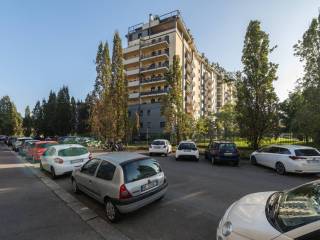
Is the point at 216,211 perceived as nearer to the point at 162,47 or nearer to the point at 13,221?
the point at 13,221

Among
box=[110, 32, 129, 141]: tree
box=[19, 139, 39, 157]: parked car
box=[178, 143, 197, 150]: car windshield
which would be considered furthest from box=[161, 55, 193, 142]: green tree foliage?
box=[19, 139, 39, 157]: parked car

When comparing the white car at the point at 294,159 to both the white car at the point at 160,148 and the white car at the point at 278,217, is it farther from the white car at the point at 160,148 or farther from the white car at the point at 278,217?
the white car at the point at 160,148

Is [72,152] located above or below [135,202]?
above

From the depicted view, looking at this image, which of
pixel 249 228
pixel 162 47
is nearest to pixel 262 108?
pixel 249 228

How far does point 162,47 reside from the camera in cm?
4941

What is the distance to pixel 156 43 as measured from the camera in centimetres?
4897

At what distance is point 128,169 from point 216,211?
257 centimetres

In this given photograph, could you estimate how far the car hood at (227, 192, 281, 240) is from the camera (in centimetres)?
255

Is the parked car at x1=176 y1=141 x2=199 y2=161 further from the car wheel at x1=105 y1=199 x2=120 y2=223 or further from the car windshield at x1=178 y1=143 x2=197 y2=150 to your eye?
the car wheel at x1=105 y1=199 x2=120 y2=223

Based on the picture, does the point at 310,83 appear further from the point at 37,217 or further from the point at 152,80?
the point at 152,80

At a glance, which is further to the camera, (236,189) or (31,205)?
(236,189)

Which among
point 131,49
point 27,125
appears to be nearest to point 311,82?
point 131,49

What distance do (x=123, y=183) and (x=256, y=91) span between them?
56.2ft

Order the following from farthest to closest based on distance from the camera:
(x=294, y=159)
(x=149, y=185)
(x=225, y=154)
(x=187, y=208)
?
(x=225, y=154)
(x=294, y=159)
(x=187, y=208)
(x=149, y=185)
